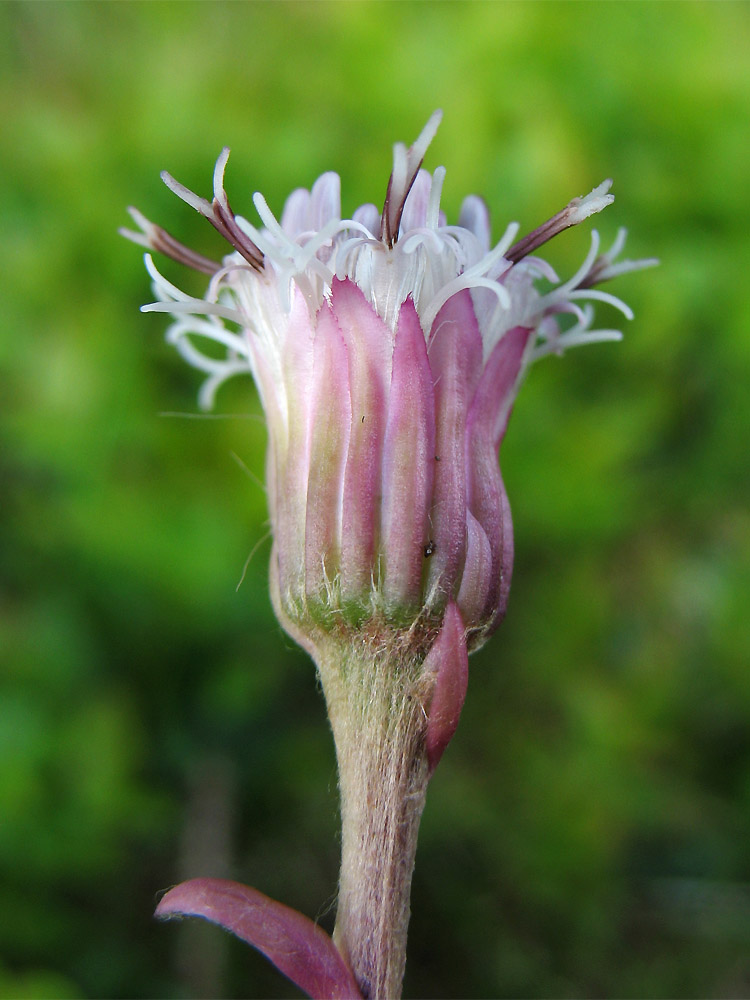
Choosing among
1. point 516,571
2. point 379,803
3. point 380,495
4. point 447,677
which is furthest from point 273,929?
point 516,571

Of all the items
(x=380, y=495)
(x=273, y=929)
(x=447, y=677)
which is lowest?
(x=273, y=929)

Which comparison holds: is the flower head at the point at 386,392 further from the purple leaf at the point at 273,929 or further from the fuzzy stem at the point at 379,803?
the purple leaf at the point at 273,929

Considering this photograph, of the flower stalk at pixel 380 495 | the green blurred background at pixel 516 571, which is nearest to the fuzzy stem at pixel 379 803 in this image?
the flower stalk at pixel 380 495

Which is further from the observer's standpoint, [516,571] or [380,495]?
[516,571]

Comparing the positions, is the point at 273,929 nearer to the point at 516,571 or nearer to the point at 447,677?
the point at 447,677

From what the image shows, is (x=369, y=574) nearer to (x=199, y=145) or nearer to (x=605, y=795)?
(x=605, y=795)

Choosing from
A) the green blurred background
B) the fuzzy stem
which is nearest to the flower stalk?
the fuzzy stem
